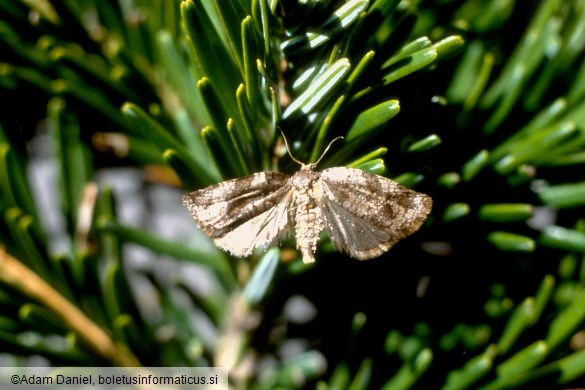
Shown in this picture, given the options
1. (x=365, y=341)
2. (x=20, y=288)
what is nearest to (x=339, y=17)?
(x=365, y=341)

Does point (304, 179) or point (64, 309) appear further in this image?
point (64, 309)

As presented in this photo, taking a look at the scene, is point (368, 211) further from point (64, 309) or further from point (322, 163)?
point (64, 309)

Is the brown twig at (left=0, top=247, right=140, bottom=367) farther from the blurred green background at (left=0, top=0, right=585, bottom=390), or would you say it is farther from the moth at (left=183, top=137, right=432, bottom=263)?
the moth at (left=183, top=137, right=432, bottom=263)

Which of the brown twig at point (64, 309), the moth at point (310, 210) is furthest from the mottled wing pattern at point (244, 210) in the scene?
the brown twig at point (64, 309)

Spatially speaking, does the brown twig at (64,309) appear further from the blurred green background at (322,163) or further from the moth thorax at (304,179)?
the moth thorax at (304,179)

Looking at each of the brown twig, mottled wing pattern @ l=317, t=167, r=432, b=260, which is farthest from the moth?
the brown twig

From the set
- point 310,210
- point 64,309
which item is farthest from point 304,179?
point 64,309
